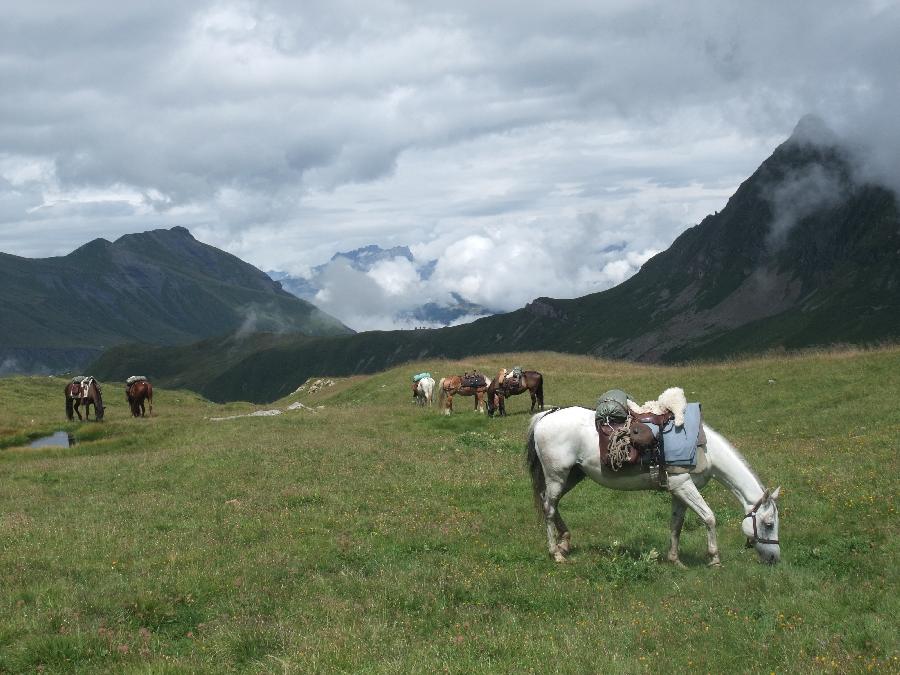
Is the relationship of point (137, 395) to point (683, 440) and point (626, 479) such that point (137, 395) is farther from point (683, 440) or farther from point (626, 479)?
point (683, 440)

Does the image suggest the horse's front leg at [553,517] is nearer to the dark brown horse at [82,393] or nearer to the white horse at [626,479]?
the white horse at [626,479]

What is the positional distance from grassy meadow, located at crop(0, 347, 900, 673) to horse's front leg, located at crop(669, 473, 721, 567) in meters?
0.36

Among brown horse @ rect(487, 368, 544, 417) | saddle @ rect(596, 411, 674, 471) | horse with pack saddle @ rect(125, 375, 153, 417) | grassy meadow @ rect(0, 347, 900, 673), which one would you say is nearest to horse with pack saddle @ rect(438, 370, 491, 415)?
brown horse @ rect(487, 368, 544, 417)

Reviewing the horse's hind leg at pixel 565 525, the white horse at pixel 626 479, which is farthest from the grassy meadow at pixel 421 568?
the white horse at pixel 626 479

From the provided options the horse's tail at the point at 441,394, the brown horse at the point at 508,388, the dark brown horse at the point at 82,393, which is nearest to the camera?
the brown horse at the point at 508,388

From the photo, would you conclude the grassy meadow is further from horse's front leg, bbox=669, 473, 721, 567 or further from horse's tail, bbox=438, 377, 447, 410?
horse's tail, bbox=438, 377, 447, 410

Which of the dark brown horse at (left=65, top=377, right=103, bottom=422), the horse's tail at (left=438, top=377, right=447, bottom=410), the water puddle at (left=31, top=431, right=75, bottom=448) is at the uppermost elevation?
the dark brown horse at (left=65, top=377, right=103, bottom=422)

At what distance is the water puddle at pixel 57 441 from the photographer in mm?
40453

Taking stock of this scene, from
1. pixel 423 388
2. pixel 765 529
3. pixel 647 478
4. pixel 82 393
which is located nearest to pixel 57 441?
pixel 82 393

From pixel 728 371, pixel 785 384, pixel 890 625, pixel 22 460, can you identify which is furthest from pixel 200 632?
pixel 728 371

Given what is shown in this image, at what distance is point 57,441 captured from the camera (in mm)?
42250

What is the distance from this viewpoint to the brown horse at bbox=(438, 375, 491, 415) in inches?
1793

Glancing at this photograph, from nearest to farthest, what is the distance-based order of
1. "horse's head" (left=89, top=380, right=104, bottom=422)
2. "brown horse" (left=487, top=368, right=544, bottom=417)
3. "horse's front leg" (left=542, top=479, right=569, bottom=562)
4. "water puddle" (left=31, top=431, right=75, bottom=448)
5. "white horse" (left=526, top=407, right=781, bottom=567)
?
"white horse" (left=526, top=407, right=781, bottom=567)
"horse's front leg" (left=542, top=479, right=569, bottom=562)
"water puddle" (left=31, top=431, right=75, bottom=448)
"brown horse" (left=487, top=368, right=544, bottom=417)
"horse's head" (left=89, top=380, right=104, bottom=422)

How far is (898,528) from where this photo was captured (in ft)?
46.5
